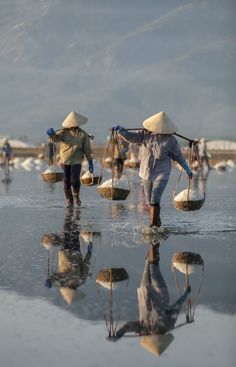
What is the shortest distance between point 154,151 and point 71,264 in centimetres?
287

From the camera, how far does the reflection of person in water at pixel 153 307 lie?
496cm

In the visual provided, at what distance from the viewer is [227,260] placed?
778 cm

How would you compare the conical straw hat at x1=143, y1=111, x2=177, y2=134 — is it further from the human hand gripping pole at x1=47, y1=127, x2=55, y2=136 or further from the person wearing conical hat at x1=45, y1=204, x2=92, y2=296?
the human hand gripping pole at x1=47, y1=127, x2=55, y2=136

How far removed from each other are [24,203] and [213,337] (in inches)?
403

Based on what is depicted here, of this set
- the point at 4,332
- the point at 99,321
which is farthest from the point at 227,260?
the point at 4,332

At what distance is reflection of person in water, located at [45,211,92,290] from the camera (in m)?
6.52

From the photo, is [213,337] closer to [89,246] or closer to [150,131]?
[89,246]

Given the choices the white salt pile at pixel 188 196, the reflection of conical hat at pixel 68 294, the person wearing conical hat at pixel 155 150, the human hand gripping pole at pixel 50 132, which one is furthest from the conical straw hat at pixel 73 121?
the reflection of conical hat at pixel 68 294

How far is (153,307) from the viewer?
5555 mm

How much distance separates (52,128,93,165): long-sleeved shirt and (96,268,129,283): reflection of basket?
255 inches

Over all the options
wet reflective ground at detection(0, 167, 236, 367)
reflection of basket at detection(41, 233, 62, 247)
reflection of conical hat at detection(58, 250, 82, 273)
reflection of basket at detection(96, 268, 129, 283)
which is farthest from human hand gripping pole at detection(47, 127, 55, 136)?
reflection of basket at detection(96, 268, 129, 283)

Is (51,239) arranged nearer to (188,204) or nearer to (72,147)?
(188,204)

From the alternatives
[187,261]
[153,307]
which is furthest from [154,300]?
[187,261]

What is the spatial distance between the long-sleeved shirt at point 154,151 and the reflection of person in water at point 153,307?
2840 mm
